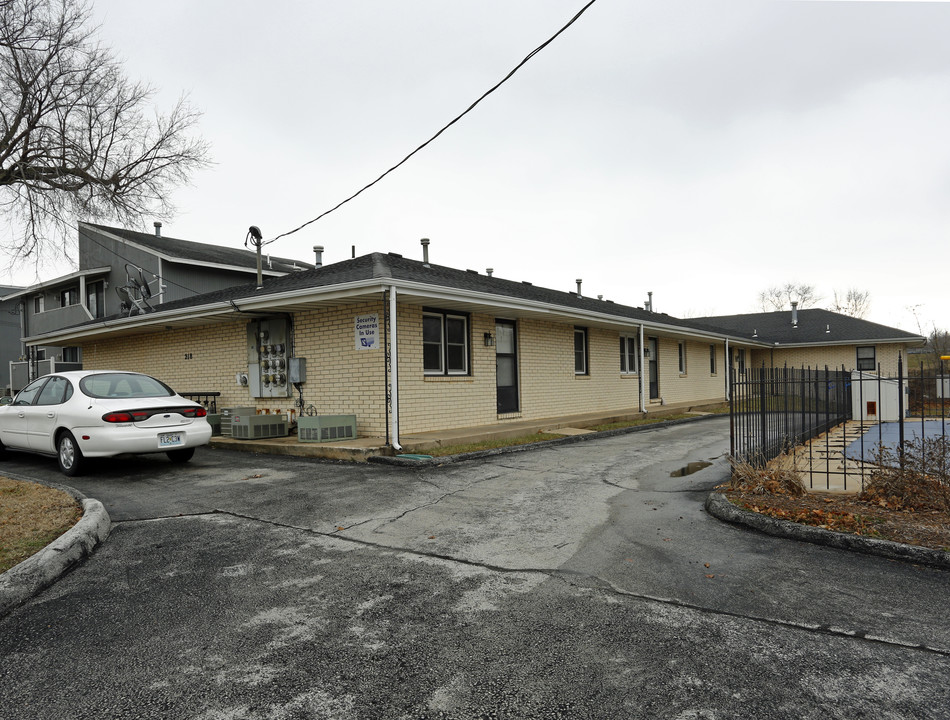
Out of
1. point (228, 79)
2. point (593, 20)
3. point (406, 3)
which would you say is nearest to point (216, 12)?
point (228, 79)

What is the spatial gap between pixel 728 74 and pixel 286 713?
11.5 metres

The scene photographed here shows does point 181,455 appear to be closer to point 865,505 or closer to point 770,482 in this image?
point 770,482

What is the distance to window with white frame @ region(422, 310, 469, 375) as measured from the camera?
12430mm

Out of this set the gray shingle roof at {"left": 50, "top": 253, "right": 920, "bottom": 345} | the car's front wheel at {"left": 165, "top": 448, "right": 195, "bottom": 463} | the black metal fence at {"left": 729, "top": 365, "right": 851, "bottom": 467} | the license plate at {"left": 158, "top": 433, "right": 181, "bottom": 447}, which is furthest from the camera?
the gray shingle roof at {"left": 50, "top": 253, "right": 920, "bottom": 345}

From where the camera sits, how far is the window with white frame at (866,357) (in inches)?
1207

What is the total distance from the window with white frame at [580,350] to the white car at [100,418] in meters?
10.9

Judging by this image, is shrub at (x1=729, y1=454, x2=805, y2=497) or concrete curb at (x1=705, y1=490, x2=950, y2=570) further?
shrub at (x1=729, y1=454, x2=805, y2=497)

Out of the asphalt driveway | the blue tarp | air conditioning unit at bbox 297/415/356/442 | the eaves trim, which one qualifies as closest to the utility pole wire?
air conditioning unit at bbox 297/415/356/442

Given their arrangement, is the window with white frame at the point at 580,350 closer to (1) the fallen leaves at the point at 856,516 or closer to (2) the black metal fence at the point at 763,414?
(2) the black metal fence at the point at 763,414

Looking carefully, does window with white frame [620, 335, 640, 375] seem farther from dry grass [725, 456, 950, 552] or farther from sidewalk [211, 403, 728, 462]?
dry grass [725, 456, 950, 552]

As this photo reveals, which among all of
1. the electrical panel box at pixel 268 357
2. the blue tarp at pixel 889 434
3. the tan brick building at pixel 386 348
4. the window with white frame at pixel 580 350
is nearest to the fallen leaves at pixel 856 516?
the blue tarp at pixel 889 434

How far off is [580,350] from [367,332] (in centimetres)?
807

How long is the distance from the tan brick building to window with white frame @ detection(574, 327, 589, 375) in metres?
0.06

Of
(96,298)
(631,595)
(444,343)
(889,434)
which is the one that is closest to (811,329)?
(889,434)
